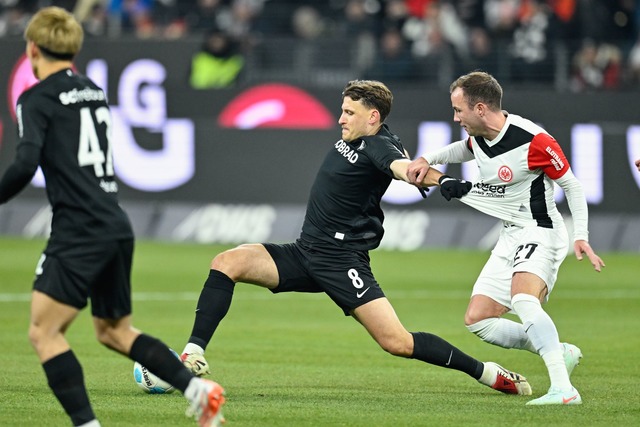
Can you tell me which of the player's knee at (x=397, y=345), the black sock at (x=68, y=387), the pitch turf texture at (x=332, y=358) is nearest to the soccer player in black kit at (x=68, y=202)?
the black sock at (x=68, y=387)

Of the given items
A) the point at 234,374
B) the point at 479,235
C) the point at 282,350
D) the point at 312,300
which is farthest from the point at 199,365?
the point at 479,235

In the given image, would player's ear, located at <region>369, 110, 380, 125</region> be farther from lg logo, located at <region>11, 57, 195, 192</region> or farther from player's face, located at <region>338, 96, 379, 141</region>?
lg logo, located at <region>11, 57, 195, 192</region>

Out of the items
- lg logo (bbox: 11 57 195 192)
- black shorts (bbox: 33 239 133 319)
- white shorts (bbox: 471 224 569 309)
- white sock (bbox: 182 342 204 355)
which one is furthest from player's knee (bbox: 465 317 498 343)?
lg logo (bbox: 11 57 195 192)

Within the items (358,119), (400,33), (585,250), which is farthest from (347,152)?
(400,33)

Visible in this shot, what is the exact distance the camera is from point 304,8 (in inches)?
963

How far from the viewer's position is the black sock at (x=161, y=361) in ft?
21.5

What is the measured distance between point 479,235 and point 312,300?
5.41 m

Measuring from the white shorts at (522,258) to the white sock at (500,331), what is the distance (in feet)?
0.51

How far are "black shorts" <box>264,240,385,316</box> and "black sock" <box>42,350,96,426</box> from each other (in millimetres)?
2489

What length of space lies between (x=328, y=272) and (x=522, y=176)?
4.87ft

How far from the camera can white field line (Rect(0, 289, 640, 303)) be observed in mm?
15125

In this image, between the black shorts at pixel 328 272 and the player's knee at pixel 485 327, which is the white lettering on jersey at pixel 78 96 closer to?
the black shorts at pixel 328 272

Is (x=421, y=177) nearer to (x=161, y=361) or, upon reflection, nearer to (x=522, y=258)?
(x=522, y=258)

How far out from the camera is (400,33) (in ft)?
78.3
